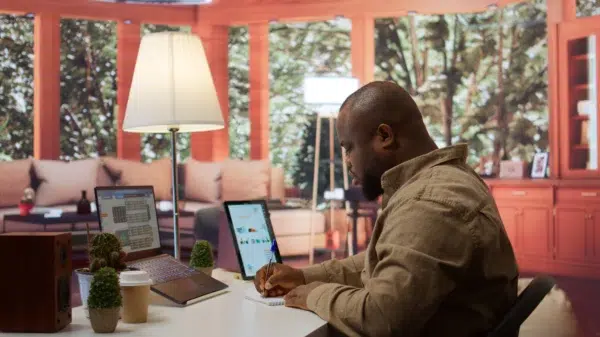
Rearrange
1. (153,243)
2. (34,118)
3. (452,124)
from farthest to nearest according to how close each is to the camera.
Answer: (452,124) < (34,118) < (153,243)

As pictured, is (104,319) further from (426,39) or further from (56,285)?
(426,39)

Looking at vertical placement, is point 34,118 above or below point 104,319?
above

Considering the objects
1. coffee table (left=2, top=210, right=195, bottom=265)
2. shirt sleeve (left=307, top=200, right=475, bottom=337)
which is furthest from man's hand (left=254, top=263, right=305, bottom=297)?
coffee table (left=2, top=210, right=195, bottom=265)

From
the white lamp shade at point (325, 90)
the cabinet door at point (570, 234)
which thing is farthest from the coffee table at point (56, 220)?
the cabinet door at point (570, 234)

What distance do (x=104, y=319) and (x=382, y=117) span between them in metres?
0.72

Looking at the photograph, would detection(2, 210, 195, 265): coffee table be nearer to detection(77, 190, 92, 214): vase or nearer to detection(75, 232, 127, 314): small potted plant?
detection(77, 190, 92, 214): vase

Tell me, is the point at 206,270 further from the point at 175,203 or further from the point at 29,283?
the point at 29,283

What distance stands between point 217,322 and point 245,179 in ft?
21.1

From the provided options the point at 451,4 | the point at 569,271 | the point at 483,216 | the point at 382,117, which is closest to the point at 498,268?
the point at 483,216

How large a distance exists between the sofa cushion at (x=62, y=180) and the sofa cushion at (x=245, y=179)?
1.37m

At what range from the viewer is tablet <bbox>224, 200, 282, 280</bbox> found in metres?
2.18

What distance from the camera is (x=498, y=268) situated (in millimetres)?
1409

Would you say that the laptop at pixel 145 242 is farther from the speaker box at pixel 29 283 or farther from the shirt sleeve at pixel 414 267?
the shirt sleeve at pixel 414 267

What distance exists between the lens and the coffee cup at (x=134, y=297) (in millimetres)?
1525
